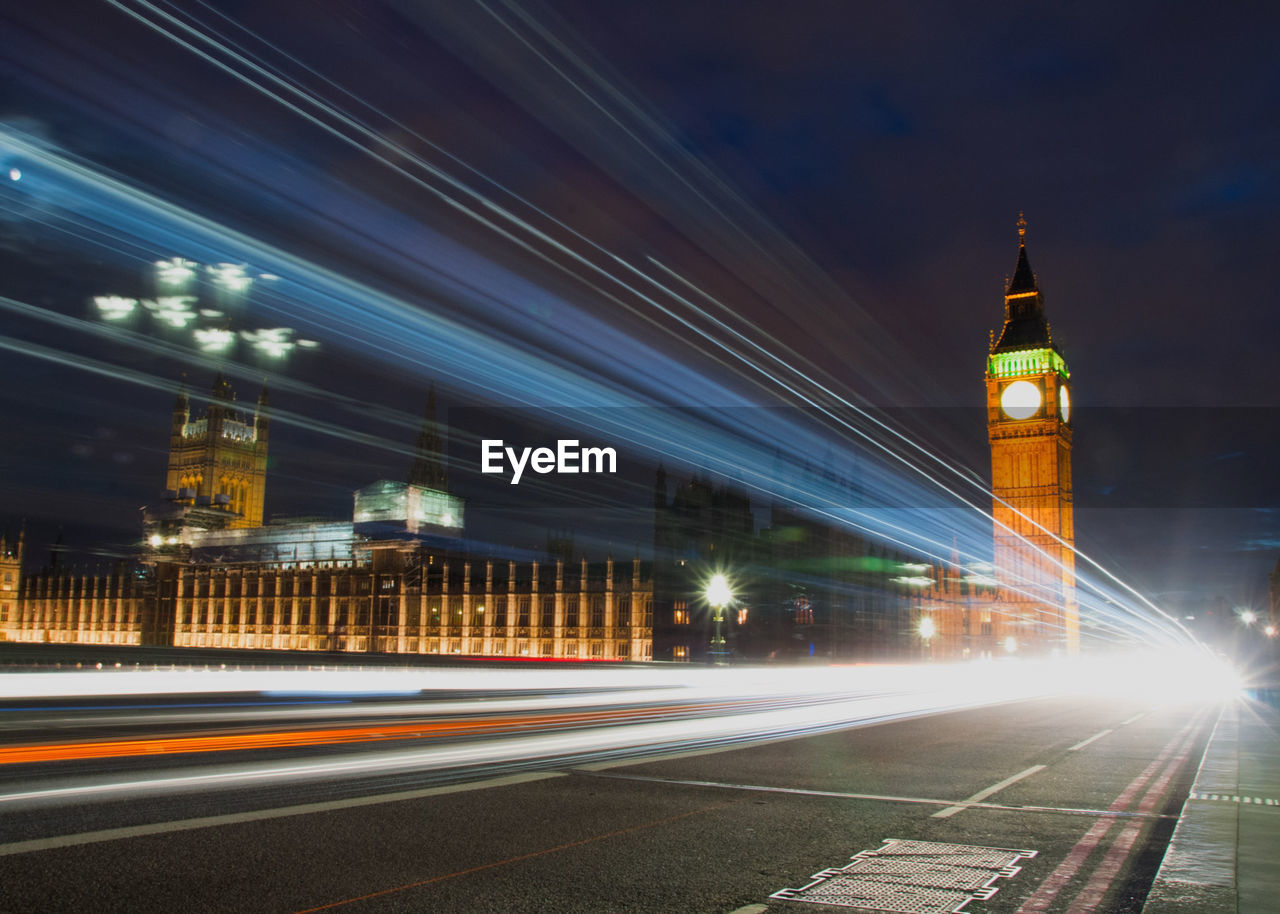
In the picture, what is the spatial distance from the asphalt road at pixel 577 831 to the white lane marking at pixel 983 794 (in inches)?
1.3

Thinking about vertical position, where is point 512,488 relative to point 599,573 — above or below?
above

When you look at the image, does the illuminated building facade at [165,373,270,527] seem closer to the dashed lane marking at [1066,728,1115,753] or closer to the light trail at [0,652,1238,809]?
the light trail at [0,652,1238,809]

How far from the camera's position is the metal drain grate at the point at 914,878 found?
6.04 metres

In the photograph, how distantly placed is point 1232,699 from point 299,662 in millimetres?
35299

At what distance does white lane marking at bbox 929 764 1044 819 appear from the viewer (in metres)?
9.30

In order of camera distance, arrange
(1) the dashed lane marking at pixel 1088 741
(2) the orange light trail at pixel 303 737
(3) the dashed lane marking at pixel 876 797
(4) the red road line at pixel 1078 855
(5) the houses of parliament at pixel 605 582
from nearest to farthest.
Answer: (4) the red road line at pixel 1078 855
(3) the dashed lane marking at pixel 876 797
(2) the orange light trail at pixel 303 737
(1) the dashed lane marking at pixel 1088 741
(5) the houses of parliament at pixel 605 582

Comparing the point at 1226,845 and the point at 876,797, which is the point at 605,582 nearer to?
the point at 876,797

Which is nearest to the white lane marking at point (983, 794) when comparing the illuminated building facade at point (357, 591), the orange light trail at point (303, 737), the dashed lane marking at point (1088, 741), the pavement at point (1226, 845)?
the pavement at point (1226, 845)

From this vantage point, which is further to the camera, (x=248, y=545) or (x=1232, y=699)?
(x=248, y=545)

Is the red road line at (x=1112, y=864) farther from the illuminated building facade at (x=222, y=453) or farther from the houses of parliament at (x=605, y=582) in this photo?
the illuminated building facade at (x=222, y=453)

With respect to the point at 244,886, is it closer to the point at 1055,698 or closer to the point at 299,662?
the point at 1055,698

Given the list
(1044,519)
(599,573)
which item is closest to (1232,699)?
(599,573)

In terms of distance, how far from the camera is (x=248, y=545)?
108812mm

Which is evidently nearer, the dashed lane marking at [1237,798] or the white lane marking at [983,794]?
the white lane marking at [983,794]
